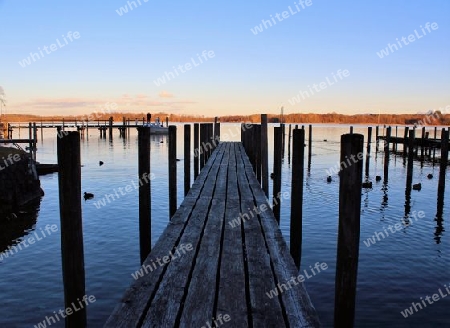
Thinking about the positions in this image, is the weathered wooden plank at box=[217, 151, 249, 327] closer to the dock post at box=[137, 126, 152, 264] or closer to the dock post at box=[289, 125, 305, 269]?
the dock post at box=[289, 125, 305, 269]

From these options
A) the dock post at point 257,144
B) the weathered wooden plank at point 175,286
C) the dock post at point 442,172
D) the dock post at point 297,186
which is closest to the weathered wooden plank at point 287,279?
the dock post at point 297,186

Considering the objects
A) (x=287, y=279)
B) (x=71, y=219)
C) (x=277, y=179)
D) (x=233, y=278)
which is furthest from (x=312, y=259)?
(x=71, y=219)

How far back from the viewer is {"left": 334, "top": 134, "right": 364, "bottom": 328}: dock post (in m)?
3.57

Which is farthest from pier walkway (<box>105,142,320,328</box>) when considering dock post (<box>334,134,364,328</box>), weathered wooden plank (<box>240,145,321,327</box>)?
dock post (<box>334,134,364,328</box>)

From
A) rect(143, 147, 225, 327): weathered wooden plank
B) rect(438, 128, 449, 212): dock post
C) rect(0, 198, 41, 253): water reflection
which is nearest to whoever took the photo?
rect(143, 147, 225, 327): weathered wooden plank

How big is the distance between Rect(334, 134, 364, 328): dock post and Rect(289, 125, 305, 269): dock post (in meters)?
2.70

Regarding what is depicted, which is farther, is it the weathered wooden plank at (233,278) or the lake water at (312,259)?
the lake water at (312,259)

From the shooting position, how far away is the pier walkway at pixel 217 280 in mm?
3445

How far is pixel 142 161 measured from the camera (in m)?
6.41

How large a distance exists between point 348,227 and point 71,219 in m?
2.60

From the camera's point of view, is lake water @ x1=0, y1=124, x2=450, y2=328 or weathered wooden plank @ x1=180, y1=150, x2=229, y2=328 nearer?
weathered wooden plank @ x1=180, y1=150, x2=229, y2=328

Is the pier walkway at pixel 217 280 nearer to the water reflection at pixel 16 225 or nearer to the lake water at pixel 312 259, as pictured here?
the lake water at pixel 312 259

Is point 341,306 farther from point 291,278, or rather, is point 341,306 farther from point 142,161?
point 142,161

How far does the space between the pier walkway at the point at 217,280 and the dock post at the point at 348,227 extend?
35cm
